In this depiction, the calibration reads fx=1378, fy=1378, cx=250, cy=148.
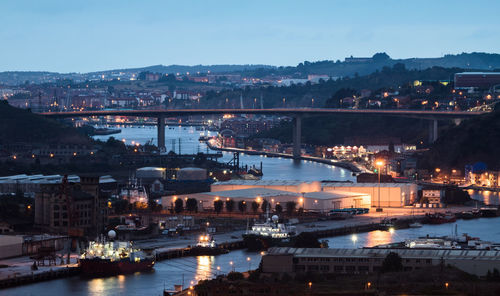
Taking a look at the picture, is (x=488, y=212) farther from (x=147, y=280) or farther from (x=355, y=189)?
(x=147, y=280)

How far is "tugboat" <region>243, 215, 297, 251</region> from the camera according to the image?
23359mm

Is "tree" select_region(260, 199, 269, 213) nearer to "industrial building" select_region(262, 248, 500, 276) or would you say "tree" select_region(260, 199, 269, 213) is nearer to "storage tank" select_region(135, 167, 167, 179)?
"storage tank" select_region(135, 167, 167, 179)

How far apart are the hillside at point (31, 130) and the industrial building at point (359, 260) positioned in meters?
29.0

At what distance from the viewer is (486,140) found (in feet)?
143

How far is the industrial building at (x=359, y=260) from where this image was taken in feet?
61.8

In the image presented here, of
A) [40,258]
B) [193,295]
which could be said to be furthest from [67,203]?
[193,295]

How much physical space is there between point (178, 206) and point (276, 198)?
7.09 feet

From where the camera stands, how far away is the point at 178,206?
28.9 m

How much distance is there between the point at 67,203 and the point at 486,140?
72.9 feet

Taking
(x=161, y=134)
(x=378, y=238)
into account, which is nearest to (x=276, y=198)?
(x=378, y=238)

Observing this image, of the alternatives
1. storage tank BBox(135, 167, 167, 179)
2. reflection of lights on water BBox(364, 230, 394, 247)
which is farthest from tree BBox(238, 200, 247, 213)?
storage tank BBox(135, 167, 167, 179)

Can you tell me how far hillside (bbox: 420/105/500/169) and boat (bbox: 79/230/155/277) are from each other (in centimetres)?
2146

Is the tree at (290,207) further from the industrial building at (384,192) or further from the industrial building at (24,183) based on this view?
the industrial building at (24,183)

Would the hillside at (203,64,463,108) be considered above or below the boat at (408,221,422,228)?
above
